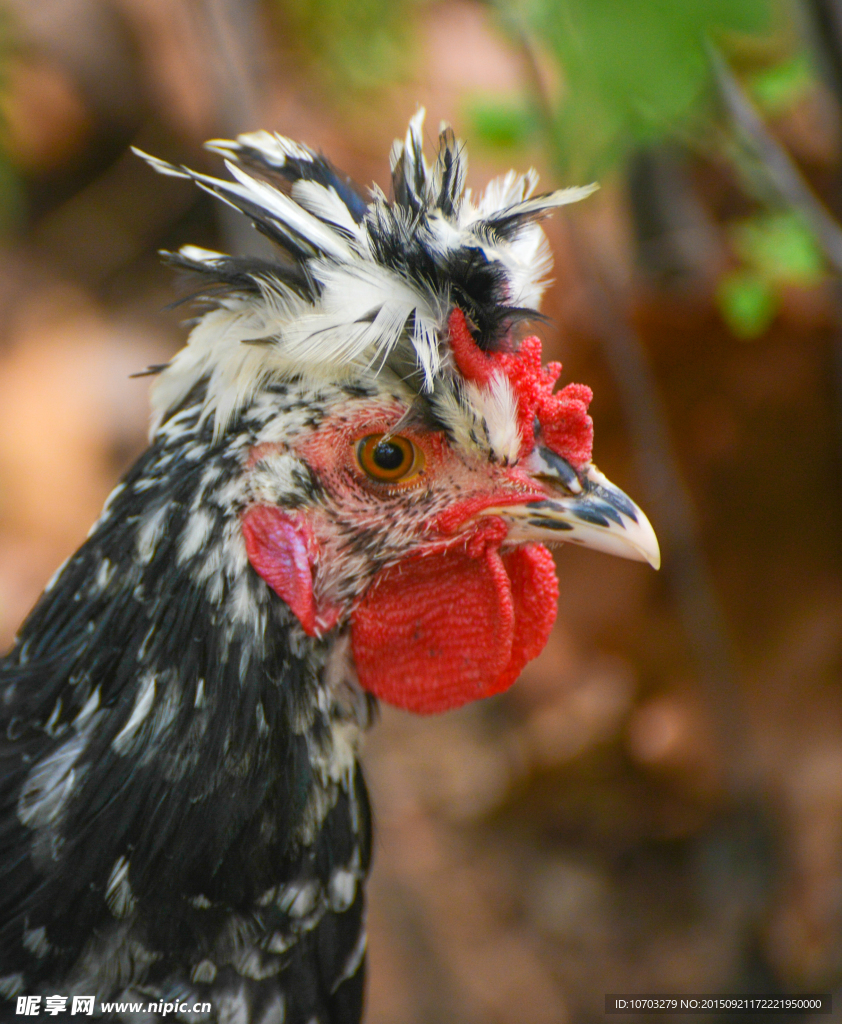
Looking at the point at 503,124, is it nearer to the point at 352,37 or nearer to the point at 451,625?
the point at 451,625

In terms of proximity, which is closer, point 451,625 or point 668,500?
point 451,625

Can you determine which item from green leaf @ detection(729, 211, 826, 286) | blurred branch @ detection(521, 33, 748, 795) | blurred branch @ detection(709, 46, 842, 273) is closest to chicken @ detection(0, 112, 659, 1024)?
blurred branch @ detection(709, 46, 842, 273)

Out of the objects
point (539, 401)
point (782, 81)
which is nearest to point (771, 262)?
point (782, 81)

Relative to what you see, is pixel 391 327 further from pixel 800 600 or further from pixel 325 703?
pixel 800 600

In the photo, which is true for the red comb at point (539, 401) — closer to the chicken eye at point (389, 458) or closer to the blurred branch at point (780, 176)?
the chicken eye at point (389, 458)

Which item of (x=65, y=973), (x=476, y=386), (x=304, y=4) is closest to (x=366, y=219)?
(x=476, y=386)

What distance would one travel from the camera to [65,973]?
1.78 metres

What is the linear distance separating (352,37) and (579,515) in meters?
6.05

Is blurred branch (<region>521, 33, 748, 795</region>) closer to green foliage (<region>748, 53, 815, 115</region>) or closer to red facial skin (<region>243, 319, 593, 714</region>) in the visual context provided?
green foliage (<region>748, 53, 815, 115</region>)

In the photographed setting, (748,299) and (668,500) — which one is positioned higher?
(748,299)

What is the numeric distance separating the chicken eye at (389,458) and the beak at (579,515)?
0.66 ft

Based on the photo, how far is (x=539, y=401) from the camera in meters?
1.91

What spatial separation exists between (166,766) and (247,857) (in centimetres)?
27

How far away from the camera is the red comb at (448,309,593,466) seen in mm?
1830
